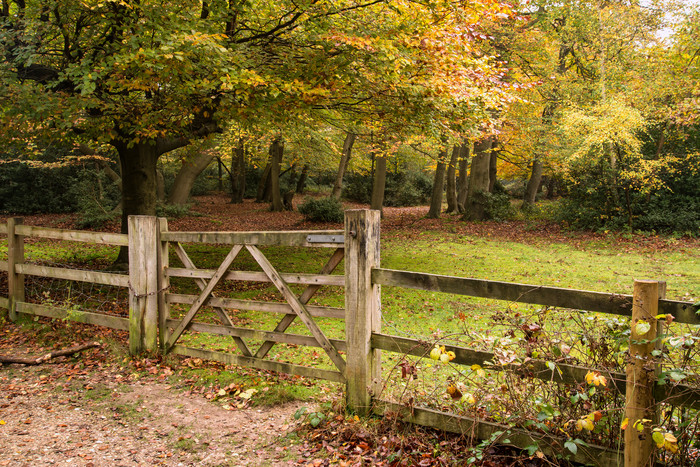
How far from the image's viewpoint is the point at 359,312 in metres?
4.00

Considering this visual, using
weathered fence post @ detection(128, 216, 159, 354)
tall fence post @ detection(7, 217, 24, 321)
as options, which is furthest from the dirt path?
tall fence post @ detection(7, 217, 24, 321)

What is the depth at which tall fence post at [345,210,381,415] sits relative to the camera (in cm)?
399

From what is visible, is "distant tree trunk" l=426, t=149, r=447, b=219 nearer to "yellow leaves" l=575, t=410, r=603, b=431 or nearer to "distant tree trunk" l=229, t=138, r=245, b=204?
"distant tree trunk" l=229, t=138, r=245, b=204

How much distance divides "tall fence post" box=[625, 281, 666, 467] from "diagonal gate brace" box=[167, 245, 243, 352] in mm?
3402

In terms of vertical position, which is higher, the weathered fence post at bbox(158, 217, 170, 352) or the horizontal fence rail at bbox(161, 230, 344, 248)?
the horizontal fence rail at bbox(161, 230, 344, 248)

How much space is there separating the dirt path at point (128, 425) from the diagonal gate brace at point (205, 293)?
1.64 ft

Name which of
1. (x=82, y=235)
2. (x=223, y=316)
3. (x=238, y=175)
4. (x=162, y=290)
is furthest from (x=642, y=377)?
(x=238, y=175)

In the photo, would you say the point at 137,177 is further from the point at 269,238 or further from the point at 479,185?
the point at 479,185

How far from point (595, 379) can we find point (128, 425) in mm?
3960

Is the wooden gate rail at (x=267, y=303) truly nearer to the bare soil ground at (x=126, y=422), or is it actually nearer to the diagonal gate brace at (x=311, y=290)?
the diagonal gate brace at (x=311, y=290)

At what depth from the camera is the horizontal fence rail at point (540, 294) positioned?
2796 mm

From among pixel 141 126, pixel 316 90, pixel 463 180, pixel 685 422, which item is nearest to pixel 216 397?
pixel 685 422

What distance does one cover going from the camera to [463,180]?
26891 millimetres

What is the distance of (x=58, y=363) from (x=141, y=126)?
14.6 ft
